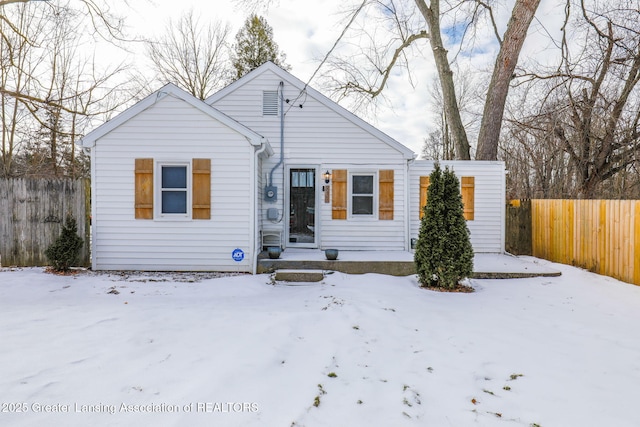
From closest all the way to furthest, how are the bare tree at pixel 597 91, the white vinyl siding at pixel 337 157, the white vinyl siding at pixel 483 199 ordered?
the white vinyl siding at pixel 337 157 → the white vinyl siding at pixel 483 199 → the bare tree at pixel 597 91

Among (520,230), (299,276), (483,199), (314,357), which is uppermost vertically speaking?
(483,199)

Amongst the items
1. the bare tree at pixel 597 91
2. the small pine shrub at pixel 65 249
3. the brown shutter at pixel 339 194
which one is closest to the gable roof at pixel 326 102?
the brown shutter at pixel 339 194

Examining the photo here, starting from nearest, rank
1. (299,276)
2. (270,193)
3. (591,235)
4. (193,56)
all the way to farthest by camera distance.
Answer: (299,276), (591,235), (270,193), (193,56)

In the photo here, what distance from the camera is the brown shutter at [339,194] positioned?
860 cm

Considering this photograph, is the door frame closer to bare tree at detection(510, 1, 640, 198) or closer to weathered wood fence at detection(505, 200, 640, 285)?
weathered wood fence at detection(505, 200, 640, 285)

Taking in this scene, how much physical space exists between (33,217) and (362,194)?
734 cm

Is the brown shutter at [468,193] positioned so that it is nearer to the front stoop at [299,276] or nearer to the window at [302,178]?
the window at [302,178]

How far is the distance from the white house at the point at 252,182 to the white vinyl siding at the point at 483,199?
0.03 m

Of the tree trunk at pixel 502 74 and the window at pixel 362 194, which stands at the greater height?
the tree trunk at pixel 502 74

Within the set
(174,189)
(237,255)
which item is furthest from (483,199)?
(174,189)

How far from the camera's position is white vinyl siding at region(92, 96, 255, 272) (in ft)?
22.9

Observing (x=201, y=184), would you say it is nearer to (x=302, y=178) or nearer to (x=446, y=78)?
(x=302, y=178)

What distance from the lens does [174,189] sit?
7.06m

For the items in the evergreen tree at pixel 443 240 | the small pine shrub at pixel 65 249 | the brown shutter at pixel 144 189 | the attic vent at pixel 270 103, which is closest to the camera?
the evergreen tree at pixel 443 240
